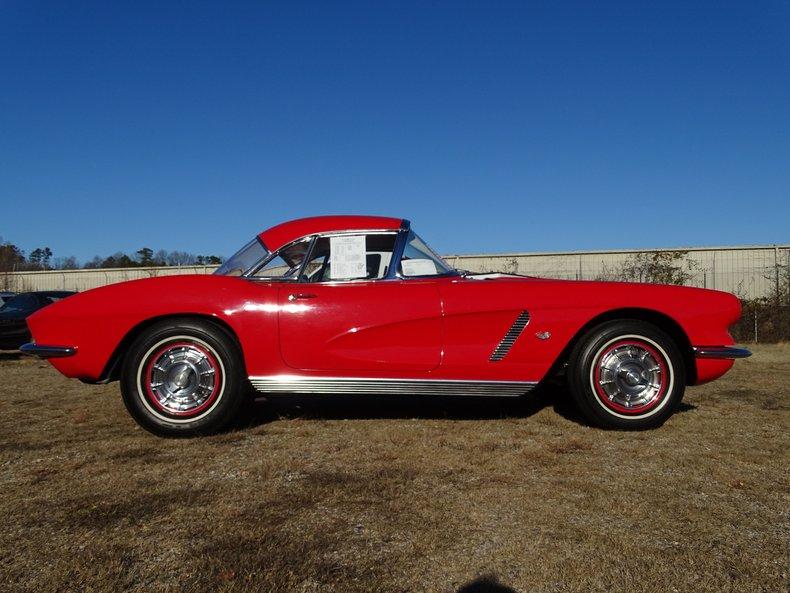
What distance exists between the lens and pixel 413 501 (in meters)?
2.48

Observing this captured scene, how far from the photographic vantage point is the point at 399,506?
2424 millimetres

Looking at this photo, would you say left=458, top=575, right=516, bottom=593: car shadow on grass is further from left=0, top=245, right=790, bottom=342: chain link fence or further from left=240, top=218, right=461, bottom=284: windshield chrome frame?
left=0, top=245, right=790, bottom=342: chain link fence

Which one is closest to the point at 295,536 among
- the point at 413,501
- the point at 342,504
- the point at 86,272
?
the point at 342,504

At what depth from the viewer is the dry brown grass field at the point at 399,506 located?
73.2 inches

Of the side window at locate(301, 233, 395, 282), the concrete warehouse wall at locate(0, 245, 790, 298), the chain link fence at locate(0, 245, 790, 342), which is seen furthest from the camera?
the concrete warehouse wall at locate(0, 245, 790, 298)

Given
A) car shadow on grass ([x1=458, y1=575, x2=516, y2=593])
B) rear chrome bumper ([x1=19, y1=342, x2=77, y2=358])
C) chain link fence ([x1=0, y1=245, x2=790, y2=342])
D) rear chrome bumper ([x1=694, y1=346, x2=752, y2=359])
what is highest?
chain link fence ([x1=0, y1=245, x2=790, y2=342])

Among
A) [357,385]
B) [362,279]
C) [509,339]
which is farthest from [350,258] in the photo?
[509,339]

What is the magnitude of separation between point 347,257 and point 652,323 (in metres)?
2.17

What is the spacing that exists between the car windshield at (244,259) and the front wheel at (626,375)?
2.32 meters

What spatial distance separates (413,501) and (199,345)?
6.35 ft

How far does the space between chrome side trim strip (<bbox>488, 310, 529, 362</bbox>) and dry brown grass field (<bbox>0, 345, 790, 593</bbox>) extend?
485mm

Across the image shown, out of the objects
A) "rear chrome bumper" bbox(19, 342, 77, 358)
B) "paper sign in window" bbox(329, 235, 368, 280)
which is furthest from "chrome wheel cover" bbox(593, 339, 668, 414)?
"rear chrome bumper" bbox(19, 342, 77, 358)

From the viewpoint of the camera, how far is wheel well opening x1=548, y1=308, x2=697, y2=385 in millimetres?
3893

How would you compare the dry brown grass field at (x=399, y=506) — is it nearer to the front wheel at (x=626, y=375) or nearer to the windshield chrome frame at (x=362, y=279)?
the front wheel at (x=626, y=375)
